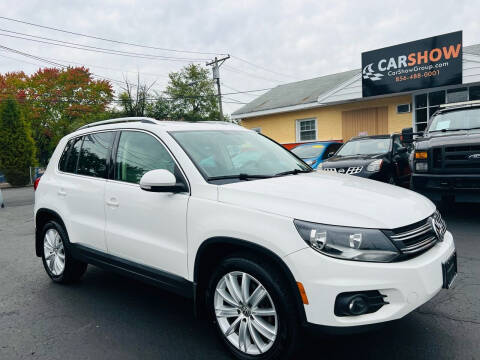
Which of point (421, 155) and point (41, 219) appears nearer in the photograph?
point (41, 219)

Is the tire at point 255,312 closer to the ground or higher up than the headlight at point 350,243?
closer to the ground

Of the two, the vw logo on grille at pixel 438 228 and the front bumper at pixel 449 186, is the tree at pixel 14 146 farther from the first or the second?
the vw logo on grille at pixel 438 228

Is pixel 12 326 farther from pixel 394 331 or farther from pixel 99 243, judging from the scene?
pixel 394 331

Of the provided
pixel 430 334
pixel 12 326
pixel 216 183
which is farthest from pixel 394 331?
pixel 12 326

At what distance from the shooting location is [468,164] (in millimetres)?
6266

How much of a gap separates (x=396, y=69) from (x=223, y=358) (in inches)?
581

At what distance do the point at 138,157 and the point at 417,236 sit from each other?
2.39m

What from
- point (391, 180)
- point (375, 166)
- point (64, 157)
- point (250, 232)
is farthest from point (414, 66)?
point (250, 232)

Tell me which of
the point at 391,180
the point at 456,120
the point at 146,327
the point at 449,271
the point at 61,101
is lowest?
the point at 146,327

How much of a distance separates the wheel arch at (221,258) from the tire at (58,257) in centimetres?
203

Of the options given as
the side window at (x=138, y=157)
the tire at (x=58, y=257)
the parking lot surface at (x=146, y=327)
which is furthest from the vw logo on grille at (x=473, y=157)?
the tire at (x=58, y=257)

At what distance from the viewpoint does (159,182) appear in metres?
2.96

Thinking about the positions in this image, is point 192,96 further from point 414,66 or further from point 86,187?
point 86,187

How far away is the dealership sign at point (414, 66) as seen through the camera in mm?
13891
